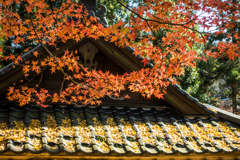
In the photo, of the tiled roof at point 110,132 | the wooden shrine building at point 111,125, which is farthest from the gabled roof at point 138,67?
the tiled roof at point 110,132

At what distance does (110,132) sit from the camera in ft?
13.2

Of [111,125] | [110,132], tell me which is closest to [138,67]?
[111,125]

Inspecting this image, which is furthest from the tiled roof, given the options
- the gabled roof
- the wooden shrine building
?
the gabled roof

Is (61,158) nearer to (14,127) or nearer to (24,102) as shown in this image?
(14,127)

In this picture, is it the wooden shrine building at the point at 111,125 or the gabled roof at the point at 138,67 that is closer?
the wooden shrine building at the point at 111,125

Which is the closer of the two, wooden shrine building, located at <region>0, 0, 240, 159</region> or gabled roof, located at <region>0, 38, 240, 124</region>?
wooden shrine building, located at <region>0, 0, 240, 159</region>

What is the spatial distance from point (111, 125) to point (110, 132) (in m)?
0.27

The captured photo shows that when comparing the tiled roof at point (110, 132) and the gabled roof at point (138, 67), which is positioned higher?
the gabled roof at point (138, 67)

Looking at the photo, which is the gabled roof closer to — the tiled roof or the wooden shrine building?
the wooden shrine building

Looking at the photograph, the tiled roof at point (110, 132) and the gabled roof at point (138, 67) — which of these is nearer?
the tiled roof at point (110, 132)

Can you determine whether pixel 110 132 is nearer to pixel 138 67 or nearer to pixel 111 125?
pixel 111 125

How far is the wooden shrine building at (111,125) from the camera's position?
3.48m

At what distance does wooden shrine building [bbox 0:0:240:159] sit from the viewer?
11.4 feet

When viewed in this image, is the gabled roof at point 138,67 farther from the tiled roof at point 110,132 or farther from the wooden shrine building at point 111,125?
the tiled roof at point 110,132
